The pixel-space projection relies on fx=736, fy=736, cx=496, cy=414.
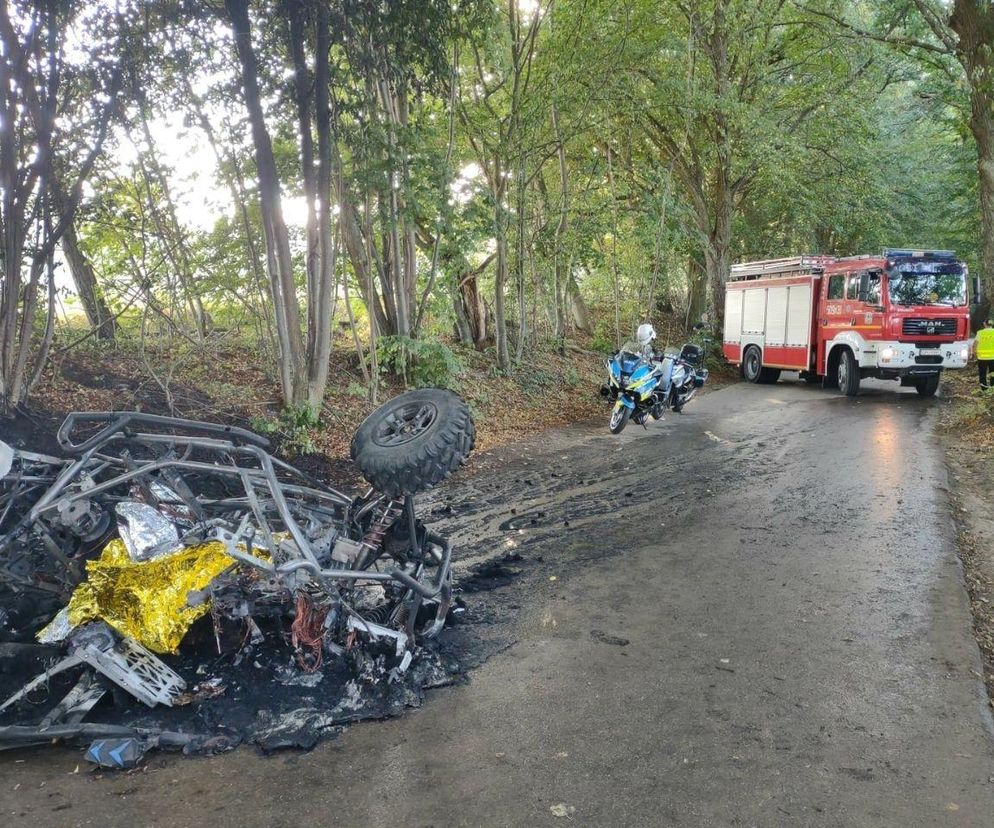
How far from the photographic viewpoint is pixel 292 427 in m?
9.44

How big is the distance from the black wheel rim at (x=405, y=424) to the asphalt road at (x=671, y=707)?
1.37 metres

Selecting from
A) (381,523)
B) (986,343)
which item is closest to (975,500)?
(381,523)

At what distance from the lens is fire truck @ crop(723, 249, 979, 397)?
50.4 ft

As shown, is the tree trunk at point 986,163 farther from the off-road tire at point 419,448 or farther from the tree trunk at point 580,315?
the off-road tire at point 419,448

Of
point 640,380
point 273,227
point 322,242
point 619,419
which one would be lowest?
point 619,419

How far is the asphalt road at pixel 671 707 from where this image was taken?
305cm

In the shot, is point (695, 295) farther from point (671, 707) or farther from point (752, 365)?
point (671, 707)

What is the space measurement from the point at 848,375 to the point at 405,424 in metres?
14.5

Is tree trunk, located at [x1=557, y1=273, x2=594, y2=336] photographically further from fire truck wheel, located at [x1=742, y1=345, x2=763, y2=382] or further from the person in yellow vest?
the person in yellow vest

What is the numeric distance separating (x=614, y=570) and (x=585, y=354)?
15.3 metres

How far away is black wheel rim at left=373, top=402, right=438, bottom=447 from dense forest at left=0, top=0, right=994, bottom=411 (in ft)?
15.9

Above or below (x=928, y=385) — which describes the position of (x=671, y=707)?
below

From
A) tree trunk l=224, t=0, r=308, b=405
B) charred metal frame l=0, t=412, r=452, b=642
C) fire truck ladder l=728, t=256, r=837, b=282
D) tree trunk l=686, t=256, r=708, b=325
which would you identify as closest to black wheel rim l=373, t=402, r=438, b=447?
charred metal frame l=0, t=412, r=452, b=642

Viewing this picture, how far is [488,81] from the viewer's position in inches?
592
